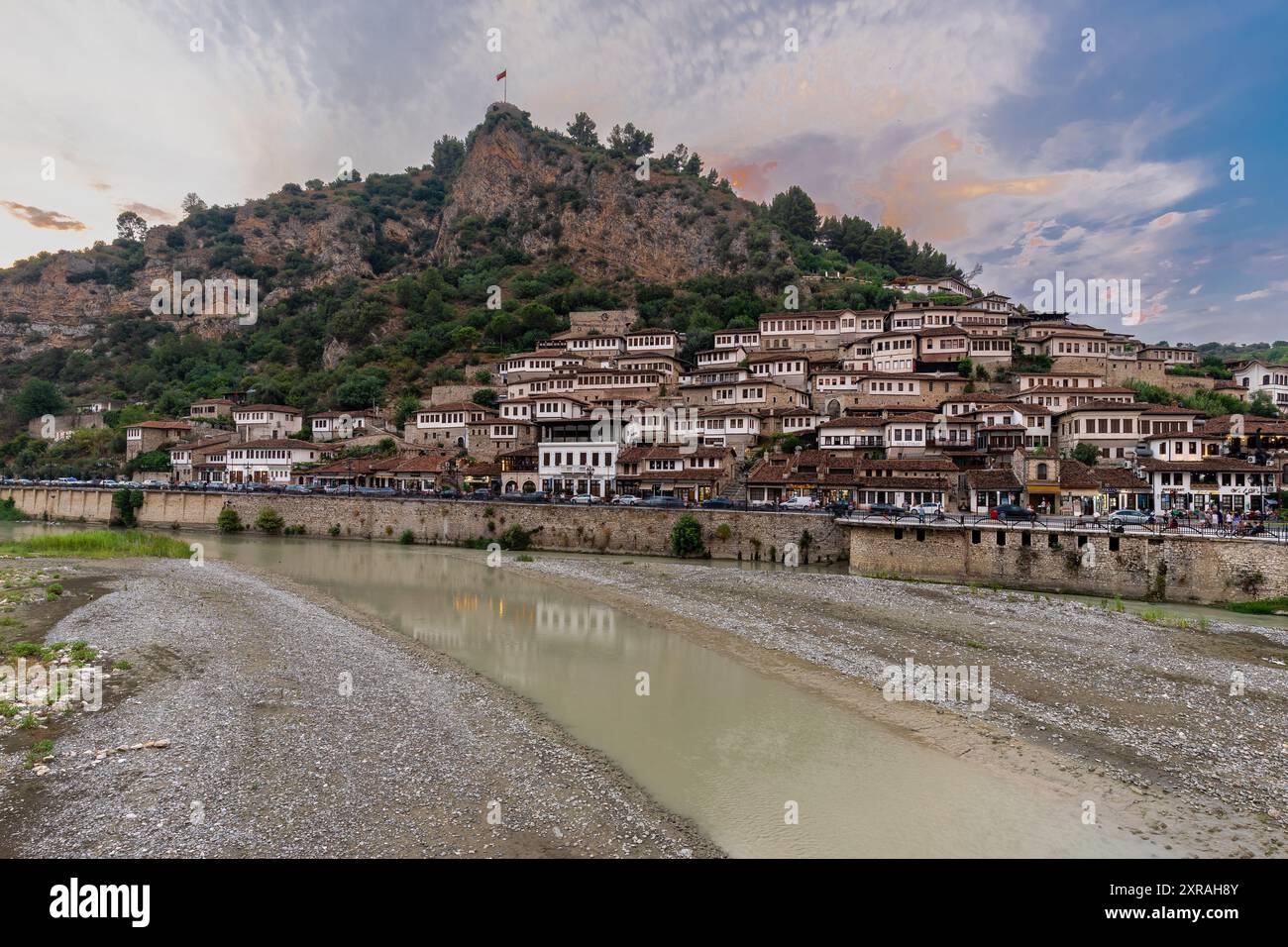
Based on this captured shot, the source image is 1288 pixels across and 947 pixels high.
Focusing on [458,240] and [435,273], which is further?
[458,240]

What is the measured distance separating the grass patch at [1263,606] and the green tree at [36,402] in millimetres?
121217

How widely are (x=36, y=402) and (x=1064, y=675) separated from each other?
381ft

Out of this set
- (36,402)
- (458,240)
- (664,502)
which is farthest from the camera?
(458,240)

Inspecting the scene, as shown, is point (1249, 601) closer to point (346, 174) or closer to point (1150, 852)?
point (1150, 852)

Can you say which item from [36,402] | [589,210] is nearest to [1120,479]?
[589,210]

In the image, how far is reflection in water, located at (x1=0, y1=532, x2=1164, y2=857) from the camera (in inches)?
436

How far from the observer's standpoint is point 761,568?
3581 centimetres

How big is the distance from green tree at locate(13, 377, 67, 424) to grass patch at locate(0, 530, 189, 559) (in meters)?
61.5

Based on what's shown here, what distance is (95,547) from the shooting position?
41.0m

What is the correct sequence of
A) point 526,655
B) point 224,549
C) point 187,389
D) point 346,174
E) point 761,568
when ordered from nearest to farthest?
point 526,655
point 761,568
point 224,549
point 187,389
point 346,174

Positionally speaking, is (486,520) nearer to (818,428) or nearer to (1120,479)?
(818,428)

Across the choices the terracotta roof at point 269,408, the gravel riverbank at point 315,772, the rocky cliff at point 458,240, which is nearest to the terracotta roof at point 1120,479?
the gravel riverbank at point 315,772

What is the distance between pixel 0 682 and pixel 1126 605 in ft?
124

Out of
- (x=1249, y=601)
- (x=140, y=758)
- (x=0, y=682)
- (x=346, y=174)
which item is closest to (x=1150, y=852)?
(x=140, y=758)
